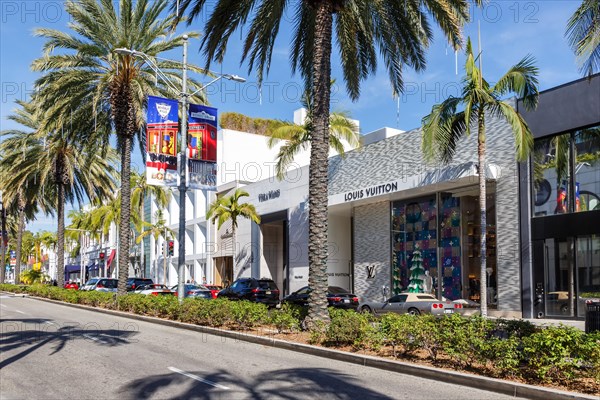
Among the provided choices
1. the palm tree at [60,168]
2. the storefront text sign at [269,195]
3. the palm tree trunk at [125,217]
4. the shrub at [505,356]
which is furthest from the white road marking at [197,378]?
the storefront text sign at [269,195]

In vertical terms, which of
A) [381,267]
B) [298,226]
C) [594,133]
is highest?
[594,133]

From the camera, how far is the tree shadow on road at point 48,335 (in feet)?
44.1

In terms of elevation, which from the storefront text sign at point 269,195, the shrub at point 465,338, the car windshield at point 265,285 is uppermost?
the storefront text sign at point 269,195

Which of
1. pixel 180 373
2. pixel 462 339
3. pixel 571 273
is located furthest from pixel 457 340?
pixel 571 273

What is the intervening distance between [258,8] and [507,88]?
29.0ft

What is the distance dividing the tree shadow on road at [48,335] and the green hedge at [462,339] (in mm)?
3212

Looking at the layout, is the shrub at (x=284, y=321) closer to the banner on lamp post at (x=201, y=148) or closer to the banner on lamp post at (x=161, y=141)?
the banner on lamp post at (x=201, y=148)

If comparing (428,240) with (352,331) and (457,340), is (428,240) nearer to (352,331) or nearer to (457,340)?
(352,331)

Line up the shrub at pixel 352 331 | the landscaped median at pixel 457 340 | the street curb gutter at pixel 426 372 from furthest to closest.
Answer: the shrub at pixel 352 331, the landscaped median at pixel 457 340, the street curb gutter at pixel 426 372

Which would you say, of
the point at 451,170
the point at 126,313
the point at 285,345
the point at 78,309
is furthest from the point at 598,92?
the point at 78,309

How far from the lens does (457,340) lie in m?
10.5

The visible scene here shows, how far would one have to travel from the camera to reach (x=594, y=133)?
74.4ft

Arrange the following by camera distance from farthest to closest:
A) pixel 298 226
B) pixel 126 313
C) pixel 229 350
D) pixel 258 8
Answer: pixel 298 226 → pixel 126 313 → pixel 258 8 → pixel 229 350

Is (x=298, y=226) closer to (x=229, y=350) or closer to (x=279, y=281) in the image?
(x=279, y=281)
